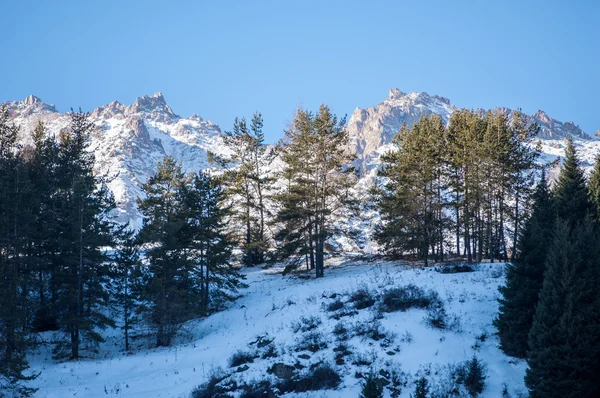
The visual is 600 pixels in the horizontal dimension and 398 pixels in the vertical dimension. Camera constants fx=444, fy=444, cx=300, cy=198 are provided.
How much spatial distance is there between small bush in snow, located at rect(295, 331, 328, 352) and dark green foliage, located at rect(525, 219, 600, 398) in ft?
24.9

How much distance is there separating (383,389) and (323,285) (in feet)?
42.8

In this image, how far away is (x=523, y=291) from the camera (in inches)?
560

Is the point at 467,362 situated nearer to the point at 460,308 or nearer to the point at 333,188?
the point at 460,308

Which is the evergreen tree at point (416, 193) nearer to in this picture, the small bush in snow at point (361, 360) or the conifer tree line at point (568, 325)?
the small bush in snow at point (361, 360)

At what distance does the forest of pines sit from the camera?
21.2m

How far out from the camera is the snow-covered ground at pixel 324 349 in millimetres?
14742

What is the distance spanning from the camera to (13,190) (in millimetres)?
23141

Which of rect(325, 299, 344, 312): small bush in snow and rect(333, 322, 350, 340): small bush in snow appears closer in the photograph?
rect(333, 322, 350, 340): small bush in snow

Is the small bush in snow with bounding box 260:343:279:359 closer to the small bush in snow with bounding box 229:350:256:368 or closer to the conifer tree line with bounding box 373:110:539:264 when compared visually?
the small bush in snow with bounding box 229:350:256:368

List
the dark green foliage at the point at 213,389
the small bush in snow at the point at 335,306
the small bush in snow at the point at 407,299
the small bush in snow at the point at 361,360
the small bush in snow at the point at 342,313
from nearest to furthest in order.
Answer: the dark green foliage at the point at 213,389
the small bush in snow at the point at 361,360
the small bush in snow at the point at 407,299
the small bush in snow at the point at 342,313
the small bush in snow at the point at 335,306

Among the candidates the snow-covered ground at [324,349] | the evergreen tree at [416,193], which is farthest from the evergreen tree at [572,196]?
the evergreen tree at [416,193]

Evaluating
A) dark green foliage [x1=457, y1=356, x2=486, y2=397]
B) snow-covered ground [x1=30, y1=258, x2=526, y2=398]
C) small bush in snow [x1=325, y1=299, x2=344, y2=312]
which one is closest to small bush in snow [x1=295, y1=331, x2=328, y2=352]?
snow-covered ground [x1=30, y1=258, x2=526, y2=398]

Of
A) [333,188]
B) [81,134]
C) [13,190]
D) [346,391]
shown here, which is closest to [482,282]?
[346,391]

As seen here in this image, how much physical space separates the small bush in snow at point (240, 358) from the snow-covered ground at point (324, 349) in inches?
11.5
